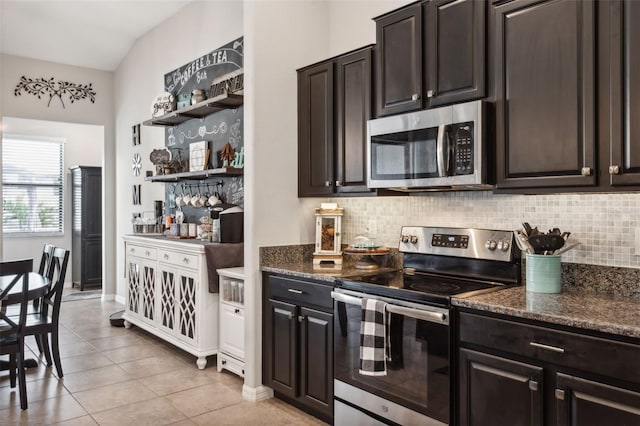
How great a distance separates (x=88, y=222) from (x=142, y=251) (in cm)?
329

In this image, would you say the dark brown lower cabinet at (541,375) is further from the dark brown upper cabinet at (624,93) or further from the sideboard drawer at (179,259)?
the sideboard drawer at (179,259)

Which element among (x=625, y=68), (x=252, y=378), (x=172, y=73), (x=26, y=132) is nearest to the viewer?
(x=625, y=68)

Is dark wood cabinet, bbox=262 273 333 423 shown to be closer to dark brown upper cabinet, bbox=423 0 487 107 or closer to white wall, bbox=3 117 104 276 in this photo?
dark brown upper cabinet, bbox=423 0 487 107

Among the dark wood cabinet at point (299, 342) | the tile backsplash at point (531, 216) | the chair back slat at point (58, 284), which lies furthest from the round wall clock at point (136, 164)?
the tile backsplash at point (531, 216)

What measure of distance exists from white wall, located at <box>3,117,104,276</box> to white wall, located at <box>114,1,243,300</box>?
126cm

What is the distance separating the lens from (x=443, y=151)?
2.48 m

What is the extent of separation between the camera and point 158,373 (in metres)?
3.96

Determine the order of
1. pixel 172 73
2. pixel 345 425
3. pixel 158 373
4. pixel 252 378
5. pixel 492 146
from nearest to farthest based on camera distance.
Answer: pixel 492 146 → pixel 345 425 → pixel 252 378 → pixel 158 373 → pixel 172 73

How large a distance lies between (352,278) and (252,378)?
46.0 inches

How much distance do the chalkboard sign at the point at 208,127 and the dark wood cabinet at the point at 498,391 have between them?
2.85 metres

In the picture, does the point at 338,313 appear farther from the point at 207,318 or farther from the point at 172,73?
the point at 172,73

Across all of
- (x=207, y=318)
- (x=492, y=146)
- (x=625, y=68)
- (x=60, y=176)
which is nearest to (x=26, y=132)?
(x=60, y=176)

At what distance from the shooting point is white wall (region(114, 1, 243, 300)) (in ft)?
16.2

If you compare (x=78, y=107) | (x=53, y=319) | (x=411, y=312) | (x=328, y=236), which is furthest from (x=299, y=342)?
(x=78, y=107)
